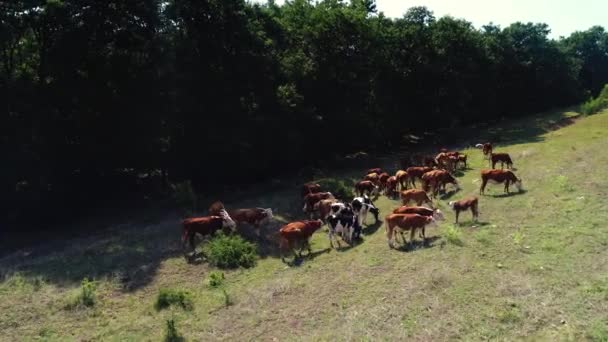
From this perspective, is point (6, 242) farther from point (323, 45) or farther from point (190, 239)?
point (323, 45)

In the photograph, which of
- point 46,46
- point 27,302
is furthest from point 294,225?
point 46,46

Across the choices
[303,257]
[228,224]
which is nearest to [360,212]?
[303,257]

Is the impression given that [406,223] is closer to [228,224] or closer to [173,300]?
[228,224]

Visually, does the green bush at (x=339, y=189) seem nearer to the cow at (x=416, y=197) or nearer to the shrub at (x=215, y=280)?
the cow at (x=416, y=197)

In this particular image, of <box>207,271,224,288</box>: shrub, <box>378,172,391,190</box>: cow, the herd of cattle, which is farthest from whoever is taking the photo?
<box>378,172,391,190</box>: cow

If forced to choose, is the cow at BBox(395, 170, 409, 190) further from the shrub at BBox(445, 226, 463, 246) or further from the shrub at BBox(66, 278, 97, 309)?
the shrub at BBox(66, 278, 97, 309)

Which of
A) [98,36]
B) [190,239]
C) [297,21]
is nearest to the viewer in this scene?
[190,239]

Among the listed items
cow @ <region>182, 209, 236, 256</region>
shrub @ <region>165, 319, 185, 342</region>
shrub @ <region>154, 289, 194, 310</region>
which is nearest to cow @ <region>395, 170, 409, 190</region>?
cow @ <region>182, 209, 236, 256</region>
